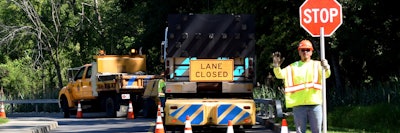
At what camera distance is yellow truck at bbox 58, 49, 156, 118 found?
112ft

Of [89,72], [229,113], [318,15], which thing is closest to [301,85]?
[229,113]

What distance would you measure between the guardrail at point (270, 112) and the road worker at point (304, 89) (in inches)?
450

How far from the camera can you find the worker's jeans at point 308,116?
12688 millimetres

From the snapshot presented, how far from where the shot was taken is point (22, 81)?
270 ft

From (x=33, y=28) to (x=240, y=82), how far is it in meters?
43.0

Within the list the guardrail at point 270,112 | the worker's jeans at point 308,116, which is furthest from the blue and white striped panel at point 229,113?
the worker's jeans at point 308,116

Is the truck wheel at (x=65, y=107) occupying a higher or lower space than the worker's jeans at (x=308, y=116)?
lower

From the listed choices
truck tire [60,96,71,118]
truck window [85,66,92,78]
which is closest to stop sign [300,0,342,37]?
truck window [85,66,92,78]

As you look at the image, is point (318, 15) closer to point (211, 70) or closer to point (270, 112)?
point (270, 112)

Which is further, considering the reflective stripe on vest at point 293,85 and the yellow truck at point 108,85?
the yellow truck at point 108,85

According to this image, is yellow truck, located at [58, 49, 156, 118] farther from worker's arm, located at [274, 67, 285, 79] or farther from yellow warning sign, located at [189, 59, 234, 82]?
worker's arm, located at [274, 67, 285, 79]

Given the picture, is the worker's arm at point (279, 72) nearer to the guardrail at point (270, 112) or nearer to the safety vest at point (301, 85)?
the safety vest at point (301, 85)

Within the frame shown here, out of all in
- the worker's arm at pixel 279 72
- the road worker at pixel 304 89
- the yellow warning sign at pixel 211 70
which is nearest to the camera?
the worker's arm at pixel 279 72

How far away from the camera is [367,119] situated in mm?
23703
